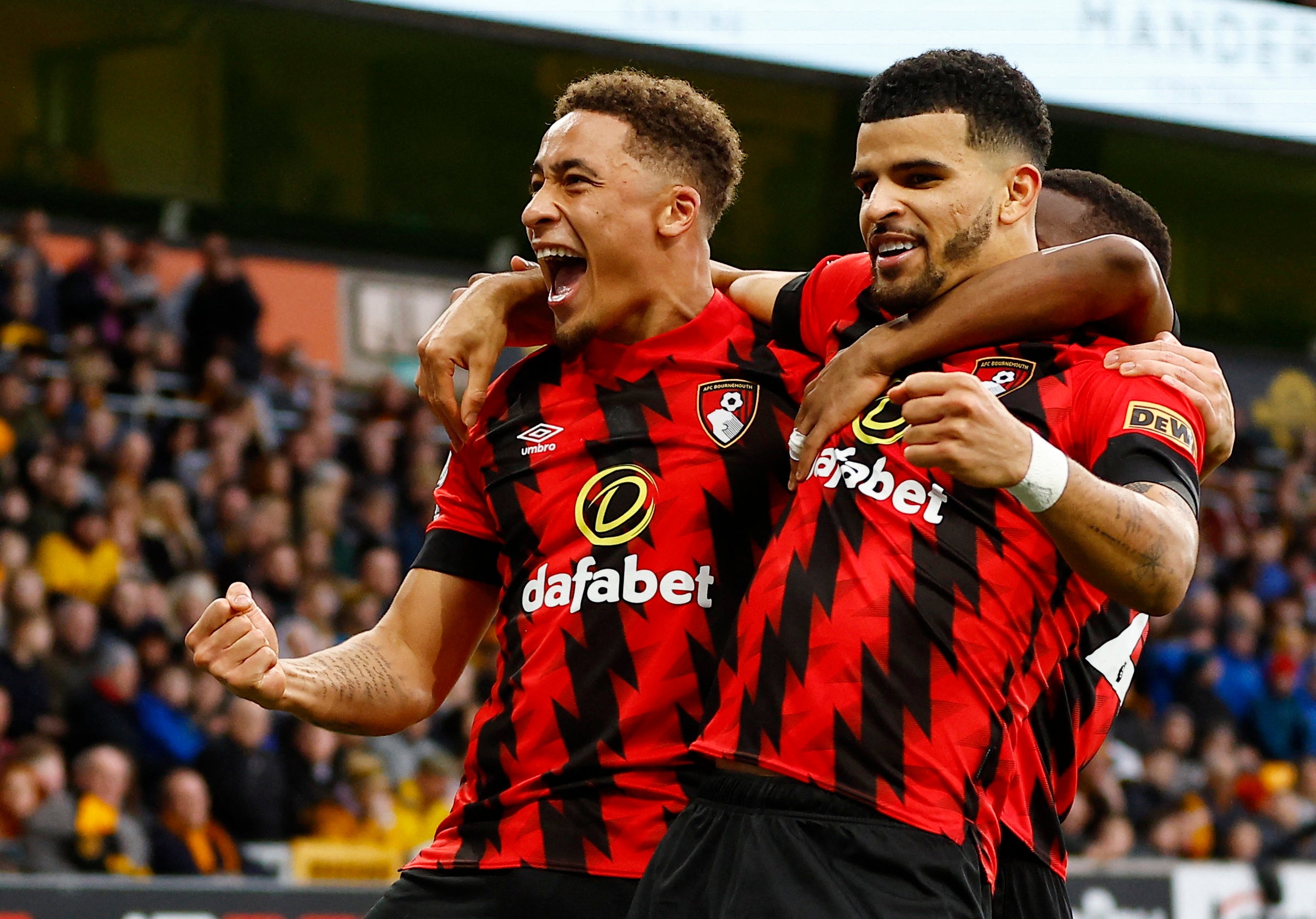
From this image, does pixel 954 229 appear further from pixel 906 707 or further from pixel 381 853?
pixel 381 853

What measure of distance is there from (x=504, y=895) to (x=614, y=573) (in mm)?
609

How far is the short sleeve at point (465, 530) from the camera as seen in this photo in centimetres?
349

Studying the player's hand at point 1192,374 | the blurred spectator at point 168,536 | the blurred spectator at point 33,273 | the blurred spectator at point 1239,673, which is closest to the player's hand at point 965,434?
the player's hand at point 1192,374

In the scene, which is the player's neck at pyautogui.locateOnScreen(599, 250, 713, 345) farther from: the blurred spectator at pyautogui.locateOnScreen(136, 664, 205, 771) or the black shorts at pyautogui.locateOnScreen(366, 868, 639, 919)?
the blurred spectator at pyautogui.locateOnScreen(136, 664, 205, 771)

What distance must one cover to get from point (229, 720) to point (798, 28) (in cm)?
557

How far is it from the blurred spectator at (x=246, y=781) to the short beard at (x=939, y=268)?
19.4 ft

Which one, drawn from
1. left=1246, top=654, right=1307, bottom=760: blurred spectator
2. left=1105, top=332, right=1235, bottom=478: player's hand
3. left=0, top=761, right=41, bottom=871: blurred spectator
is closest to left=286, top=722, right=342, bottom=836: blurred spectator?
left=0, top=761, right=41, bottom=871: blurred spectator

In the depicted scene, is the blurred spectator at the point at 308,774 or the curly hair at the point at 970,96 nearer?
the curly hair at the point at 970,96

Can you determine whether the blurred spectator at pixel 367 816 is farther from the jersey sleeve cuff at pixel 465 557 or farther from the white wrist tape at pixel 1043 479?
the white wrist tape at pixel 1043 479

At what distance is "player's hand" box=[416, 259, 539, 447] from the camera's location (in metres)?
3.41

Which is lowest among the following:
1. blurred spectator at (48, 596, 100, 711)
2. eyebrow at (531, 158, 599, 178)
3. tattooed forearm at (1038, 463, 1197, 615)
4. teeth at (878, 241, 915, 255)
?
blurred spectator at (48, 596, 100, 711)

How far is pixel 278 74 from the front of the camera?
14.1 meters

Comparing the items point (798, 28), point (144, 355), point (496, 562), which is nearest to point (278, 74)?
point (144, 355)

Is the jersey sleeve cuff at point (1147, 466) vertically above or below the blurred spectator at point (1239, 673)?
above
